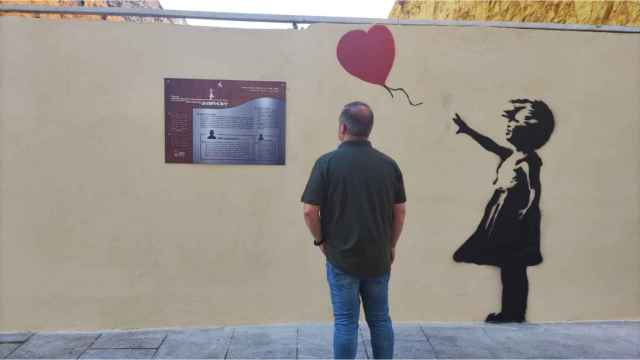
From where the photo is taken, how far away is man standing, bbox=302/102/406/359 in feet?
9.66

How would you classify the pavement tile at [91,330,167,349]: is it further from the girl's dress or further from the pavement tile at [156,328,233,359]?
the girl's dress

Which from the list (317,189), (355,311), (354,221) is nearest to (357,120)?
(317,189)

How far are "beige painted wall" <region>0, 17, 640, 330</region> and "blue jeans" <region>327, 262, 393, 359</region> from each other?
1.21m

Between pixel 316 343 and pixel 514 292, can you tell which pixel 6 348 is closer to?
pixel 316 343

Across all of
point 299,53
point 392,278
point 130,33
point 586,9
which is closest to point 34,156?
point 130,33

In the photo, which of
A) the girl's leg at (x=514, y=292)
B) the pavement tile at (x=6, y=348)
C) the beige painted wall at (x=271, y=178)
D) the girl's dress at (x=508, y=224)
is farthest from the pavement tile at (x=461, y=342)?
the pavement tile at (x=6, y=348)

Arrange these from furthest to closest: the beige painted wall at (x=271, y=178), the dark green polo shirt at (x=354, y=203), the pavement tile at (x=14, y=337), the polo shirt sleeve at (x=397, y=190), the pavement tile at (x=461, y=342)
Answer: the beige painted wall at (x=271, y=178) → the pavement tile at (x=14, y=337) → the pavement tile at (x=461, y=342) → the polo shirt sleeve at (x=397, y=190) → the dark green polo shirt at (x=354, y=203)

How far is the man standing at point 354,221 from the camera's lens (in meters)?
2.94

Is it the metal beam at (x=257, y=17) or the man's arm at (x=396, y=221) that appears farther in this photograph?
the metal beam at (x=257, y=17)

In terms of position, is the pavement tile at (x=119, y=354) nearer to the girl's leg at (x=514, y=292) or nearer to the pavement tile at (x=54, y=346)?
the pavement tile at (x=54, y=346)

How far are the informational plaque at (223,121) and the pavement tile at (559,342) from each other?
2.24m

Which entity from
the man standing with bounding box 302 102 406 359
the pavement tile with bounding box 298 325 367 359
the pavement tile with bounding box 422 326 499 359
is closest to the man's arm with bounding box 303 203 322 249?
the man standing with bounding box 302 102 406 359

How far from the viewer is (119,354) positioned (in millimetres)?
3725

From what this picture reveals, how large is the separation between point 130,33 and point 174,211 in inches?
54.7
